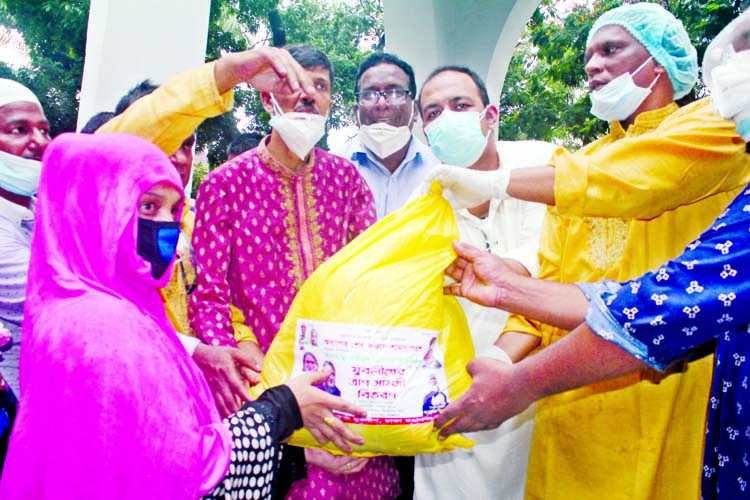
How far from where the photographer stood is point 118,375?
3.95 ft

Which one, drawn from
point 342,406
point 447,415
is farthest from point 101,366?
point 447,415

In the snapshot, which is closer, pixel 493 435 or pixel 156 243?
pixel 156 243

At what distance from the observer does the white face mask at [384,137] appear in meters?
2.98

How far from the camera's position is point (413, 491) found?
245cm

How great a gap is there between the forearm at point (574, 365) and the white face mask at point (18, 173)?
167 centimetres

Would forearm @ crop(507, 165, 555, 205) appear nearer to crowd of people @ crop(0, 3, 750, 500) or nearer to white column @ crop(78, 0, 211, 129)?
crowd of people @ crop(0, 3, 750, 500)

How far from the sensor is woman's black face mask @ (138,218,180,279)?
1.43 meters

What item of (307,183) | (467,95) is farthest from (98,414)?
(467,95)

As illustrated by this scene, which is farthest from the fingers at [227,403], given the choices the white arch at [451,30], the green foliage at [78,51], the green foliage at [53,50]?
the green foliage at [53,50]

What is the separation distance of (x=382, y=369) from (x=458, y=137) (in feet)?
3.29

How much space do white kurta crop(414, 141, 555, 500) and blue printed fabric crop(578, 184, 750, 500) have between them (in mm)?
738

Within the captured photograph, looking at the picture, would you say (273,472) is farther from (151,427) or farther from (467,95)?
(467,95)

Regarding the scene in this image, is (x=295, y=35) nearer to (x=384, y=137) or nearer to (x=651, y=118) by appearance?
(x=384, y=137)

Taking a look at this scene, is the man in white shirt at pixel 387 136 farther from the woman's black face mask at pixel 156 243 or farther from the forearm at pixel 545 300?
the woman's black face mask at pixel 156 243
